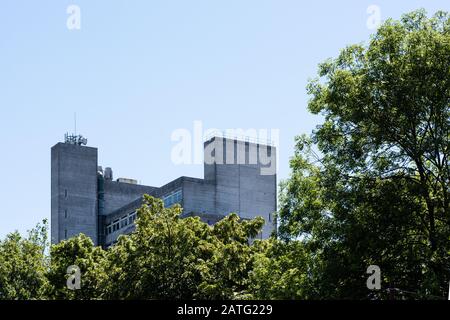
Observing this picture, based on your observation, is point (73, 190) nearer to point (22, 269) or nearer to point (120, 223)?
point (120, 223)

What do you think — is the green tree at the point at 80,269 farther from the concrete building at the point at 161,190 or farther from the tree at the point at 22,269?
the concrete building at the point at 161,190

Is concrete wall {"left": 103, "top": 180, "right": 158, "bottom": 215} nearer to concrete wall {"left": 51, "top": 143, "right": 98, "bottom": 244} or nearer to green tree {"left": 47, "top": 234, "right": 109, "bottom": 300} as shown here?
concrete wall {"left": 51, "top": 143, "right": 98, "bottom": 244}

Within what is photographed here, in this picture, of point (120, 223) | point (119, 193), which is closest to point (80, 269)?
point (120, 223)

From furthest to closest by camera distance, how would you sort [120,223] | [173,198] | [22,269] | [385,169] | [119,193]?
1. [119,193]
2. [120,223]
3. [173,198]
4. [22,269]
5. [385,169]

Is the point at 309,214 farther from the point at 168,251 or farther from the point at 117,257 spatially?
the point at 117,257

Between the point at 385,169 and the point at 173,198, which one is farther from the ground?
the point at 173,198

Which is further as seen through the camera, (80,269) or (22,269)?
(22,269)

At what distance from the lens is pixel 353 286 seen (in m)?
38.4

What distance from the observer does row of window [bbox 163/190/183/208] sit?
408 ft

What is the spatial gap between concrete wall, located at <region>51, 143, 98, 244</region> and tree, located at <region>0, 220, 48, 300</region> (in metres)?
68.1

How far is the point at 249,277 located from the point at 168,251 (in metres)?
4.81

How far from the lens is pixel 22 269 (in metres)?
63.0

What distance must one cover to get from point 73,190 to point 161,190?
15355mm

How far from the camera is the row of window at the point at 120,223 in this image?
132 m
